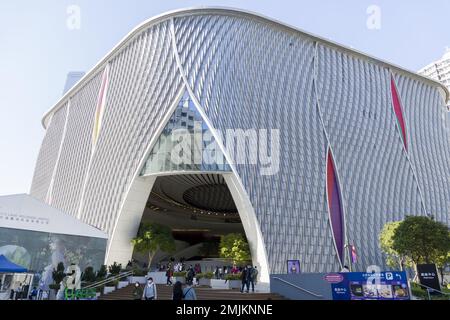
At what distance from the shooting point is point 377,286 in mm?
12320

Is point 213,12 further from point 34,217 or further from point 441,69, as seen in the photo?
point 441,69

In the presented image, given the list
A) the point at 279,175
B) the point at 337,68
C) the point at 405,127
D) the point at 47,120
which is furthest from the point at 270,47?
the point at 47,120

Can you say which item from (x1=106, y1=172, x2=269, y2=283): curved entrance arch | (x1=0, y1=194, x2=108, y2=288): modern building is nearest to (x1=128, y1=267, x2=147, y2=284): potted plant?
(x1=0, y1=194, x2=108, y2=288): modern building

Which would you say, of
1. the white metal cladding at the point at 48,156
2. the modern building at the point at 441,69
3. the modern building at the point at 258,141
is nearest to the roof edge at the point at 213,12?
the modern building at the point at 258,141

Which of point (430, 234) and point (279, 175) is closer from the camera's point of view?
point (430, 234)

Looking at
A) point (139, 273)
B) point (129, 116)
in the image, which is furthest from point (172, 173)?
point (139, 273)

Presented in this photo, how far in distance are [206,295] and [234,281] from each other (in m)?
4.00

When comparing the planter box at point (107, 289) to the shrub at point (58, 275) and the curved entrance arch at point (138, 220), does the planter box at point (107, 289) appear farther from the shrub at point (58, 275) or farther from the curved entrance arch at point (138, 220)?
the curved entrance arch at point (138, 220)

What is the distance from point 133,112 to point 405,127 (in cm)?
3423

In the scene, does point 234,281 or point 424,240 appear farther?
point 424,240

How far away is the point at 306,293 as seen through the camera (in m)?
15.6

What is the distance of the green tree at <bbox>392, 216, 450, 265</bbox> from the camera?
81.5 feet

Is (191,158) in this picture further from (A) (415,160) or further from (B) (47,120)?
(B) (47,120)

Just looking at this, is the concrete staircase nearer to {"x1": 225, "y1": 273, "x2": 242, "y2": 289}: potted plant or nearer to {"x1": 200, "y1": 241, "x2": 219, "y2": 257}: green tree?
{"x1": 225, "y1": 273, "x2": 242, "y2": 289}: potted plant
